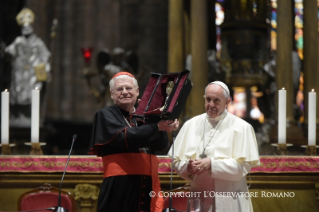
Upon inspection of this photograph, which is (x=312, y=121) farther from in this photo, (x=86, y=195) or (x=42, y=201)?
(x=42, y=201)

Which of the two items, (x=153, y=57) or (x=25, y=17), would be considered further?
(x=153, y=57)

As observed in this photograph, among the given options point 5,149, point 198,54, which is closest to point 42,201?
point 5,149

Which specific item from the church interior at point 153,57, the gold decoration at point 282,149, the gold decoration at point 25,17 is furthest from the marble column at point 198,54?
the gold decoration at point 282,149

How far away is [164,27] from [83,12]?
87.2 inches

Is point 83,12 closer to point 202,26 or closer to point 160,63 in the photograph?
point 160,63

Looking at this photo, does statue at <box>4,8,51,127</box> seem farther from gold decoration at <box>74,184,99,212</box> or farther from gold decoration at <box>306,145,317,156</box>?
gold decoration at <box>306,145,317,156</box>

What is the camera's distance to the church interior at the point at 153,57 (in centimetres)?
966

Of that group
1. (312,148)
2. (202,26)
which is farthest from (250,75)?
(312,148)

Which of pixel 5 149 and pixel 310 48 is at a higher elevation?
pixel 310 48

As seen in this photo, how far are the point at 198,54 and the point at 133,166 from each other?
6.36 metres

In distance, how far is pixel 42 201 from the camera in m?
4.84

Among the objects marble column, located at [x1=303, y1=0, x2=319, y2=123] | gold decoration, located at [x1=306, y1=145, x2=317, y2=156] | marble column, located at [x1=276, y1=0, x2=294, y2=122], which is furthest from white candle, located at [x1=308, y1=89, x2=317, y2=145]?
marble column, located at [x1=303, y1=0, x2=319, y2=123]

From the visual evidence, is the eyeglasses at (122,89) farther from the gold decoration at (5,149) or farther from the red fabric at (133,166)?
the gold decoration at (5,149)

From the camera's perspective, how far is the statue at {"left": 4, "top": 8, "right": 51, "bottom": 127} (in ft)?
40.5
